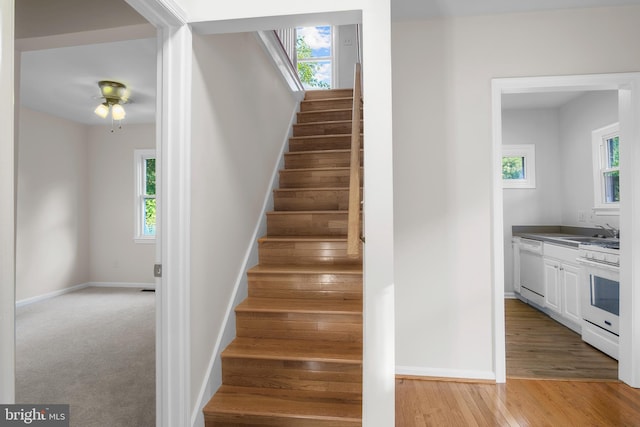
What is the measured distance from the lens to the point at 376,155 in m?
1.69

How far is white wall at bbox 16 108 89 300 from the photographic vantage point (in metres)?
4.73

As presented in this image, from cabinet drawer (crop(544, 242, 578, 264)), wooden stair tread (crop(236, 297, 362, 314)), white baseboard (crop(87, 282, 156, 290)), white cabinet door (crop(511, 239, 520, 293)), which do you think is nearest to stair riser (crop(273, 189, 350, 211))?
wooden stair tread (crop(236, 297, 362, 314))

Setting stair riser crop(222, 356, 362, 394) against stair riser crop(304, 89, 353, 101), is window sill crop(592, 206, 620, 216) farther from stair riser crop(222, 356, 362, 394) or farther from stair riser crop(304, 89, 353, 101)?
stair riser crop(222, 356, 362, 394)

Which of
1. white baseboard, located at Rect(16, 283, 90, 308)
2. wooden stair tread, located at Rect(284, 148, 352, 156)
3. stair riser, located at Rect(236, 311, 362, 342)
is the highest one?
wooden stair tread, located at Rect(284, 148, 352, 156)

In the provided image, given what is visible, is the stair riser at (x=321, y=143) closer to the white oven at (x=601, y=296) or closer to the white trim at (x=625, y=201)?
the white trim at (x=625, y=201)

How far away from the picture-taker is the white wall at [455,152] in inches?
101

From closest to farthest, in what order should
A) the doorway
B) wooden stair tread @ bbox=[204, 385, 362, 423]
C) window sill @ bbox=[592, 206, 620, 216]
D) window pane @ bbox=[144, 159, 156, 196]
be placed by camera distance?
wooden stair tread @ bbox=[204, 385, 362, 423], the doorway, window sill @ bbox=[592, 206, 620, 216], window pane @ bbox=[144, 159, 156, 196]

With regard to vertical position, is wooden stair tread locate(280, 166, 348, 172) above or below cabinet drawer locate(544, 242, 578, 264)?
above

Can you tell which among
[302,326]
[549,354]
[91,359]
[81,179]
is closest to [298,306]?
[302,326]

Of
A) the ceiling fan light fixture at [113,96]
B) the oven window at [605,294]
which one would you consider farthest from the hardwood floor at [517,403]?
the ceiling fan light fixture at [113,96]

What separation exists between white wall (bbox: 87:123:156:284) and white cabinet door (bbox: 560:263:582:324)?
5.64 m

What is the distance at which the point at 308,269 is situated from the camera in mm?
2508

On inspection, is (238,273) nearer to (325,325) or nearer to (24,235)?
(325,325)

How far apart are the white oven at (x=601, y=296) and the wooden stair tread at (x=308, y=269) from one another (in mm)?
2078
